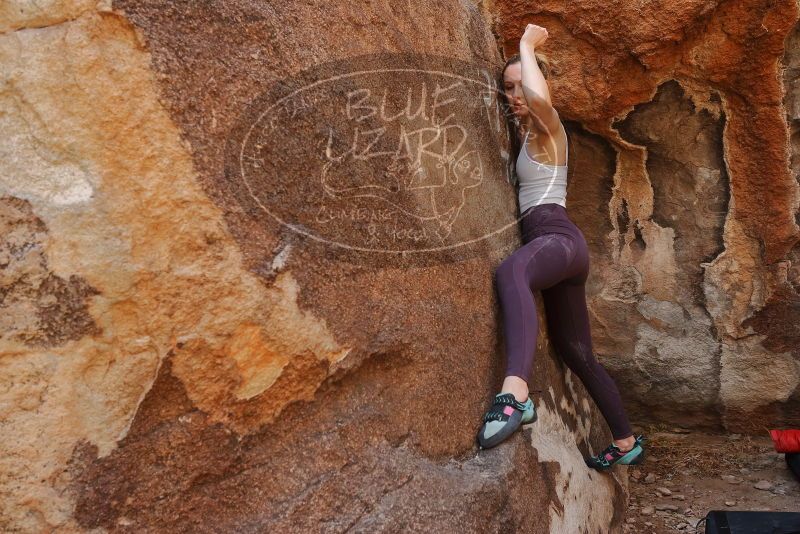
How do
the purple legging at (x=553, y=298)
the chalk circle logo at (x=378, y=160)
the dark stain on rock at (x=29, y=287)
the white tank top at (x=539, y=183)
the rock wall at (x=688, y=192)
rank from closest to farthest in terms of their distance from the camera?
1. the dark stain on rock at (x=29, y=287)
2. the chalk circle logo at (x=378, y=160)
3. the purple legging at (x=553, y=298)
4. the white tank top at (x=539, y=183)
5. the rock wall at (x=688, y=192)

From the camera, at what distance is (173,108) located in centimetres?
127

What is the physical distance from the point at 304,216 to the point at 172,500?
0.57 metres

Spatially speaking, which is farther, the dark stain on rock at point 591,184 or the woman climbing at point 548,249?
the dark stain on rock at point 591,184

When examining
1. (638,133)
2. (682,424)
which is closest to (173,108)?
(638,133)

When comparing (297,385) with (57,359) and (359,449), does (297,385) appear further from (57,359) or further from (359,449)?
(57,359)

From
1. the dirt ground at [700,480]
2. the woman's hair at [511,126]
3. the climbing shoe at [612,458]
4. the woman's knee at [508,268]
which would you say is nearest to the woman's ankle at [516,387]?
the woman's knee at [508,268]

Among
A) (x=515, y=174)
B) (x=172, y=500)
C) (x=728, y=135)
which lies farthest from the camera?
(x=728, y=135)

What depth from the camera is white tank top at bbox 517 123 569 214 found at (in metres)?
2.23

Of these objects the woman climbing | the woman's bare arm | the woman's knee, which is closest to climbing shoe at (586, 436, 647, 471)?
the woman climbing

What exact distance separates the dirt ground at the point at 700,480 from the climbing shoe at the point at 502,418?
0.89 m

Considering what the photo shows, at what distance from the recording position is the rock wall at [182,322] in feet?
3.84

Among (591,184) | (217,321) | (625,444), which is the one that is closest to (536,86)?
(591,184)

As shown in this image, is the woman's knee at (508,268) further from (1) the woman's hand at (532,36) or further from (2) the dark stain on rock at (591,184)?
(2) the dark stain on rock at (591,184)

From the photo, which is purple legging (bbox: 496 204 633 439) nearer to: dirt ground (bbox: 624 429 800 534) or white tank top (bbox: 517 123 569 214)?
white tank top (bbox: 517 123 569 214)
